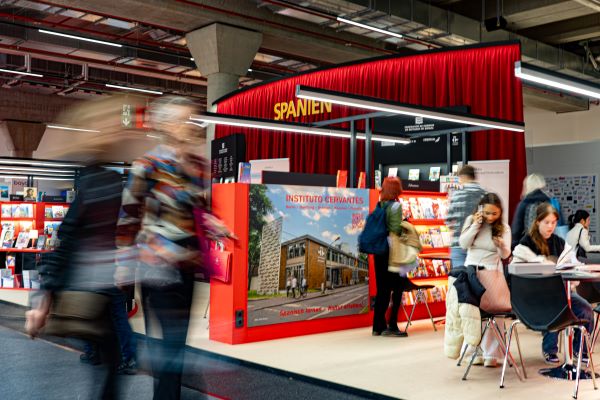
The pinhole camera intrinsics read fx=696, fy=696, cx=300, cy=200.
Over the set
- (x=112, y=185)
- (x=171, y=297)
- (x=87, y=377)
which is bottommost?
(x=87, y=377)

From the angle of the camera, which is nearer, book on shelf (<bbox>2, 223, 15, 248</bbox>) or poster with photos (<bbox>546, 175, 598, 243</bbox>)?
book on shelf (<bbox>2, 223, 15, 248</bbox>)

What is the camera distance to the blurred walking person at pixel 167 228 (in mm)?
2783

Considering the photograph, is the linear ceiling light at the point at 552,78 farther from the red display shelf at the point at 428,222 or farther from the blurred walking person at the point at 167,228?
the blurred walking person at the point at 167,228

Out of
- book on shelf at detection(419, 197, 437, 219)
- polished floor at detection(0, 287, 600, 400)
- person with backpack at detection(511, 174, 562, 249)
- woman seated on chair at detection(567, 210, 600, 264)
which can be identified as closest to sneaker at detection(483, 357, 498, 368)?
polished floor at detection(0, 287, 600, 400)

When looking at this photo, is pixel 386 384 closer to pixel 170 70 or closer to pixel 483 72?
pixel 483 72

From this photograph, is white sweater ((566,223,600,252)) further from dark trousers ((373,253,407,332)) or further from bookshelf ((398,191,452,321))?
dark trousers ((373,253,407,332))

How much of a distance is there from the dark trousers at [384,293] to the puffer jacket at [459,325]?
1.65 meters

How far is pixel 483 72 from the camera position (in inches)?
383

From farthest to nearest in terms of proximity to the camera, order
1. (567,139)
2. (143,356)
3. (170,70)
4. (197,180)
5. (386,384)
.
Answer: (567,139) < (170,70) < (143,356) < (386,384) < (197,180)

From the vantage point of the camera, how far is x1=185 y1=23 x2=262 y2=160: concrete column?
42.6ft

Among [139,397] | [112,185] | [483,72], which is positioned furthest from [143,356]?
[483,72]

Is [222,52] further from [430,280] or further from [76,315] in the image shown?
[76,315]

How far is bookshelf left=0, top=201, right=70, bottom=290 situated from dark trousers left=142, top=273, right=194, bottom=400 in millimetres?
7811

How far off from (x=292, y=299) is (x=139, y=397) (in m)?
2.32
